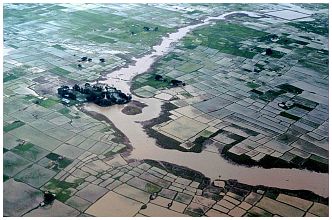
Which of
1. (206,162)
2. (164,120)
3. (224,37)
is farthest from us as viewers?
(224,37)

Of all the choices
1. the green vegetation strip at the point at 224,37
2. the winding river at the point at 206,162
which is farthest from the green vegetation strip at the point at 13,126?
the green vegetation strip at the point at 224,37

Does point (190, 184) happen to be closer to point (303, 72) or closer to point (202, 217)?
point (202, 217)

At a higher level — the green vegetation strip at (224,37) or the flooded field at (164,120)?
the green vegetation strip at (224,37)

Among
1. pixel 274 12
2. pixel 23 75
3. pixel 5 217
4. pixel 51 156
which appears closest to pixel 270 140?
pixel 51 156

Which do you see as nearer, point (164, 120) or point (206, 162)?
A: point (206, 162)

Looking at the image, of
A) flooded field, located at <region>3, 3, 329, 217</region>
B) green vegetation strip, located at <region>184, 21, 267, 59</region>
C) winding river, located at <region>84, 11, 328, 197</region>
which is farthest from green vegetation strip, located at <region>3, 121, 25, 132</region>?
green vegetation strip, located at <region>184, 21, 267, 59</region>

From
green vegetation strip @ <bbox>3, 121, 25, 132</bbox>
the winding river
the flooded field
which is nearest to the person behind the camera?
the flooded field

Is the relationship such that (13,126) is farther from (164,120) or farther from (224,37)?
(224,37)

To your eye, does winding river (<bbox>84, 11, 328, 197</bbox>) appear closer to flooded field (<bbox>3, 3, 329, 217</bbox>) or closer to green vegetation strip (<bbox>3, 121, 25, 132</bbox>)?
flooded field (<bbox>3, 3, 329, 217</bbox>)

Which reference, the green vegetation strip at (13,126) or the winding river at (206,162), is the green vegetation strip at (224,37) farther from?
the green vegetation strip at (13,126)

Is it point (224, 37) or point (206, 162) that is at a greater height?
point (224, 37)

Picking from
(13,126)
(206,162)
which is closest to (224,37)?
(206,162)
